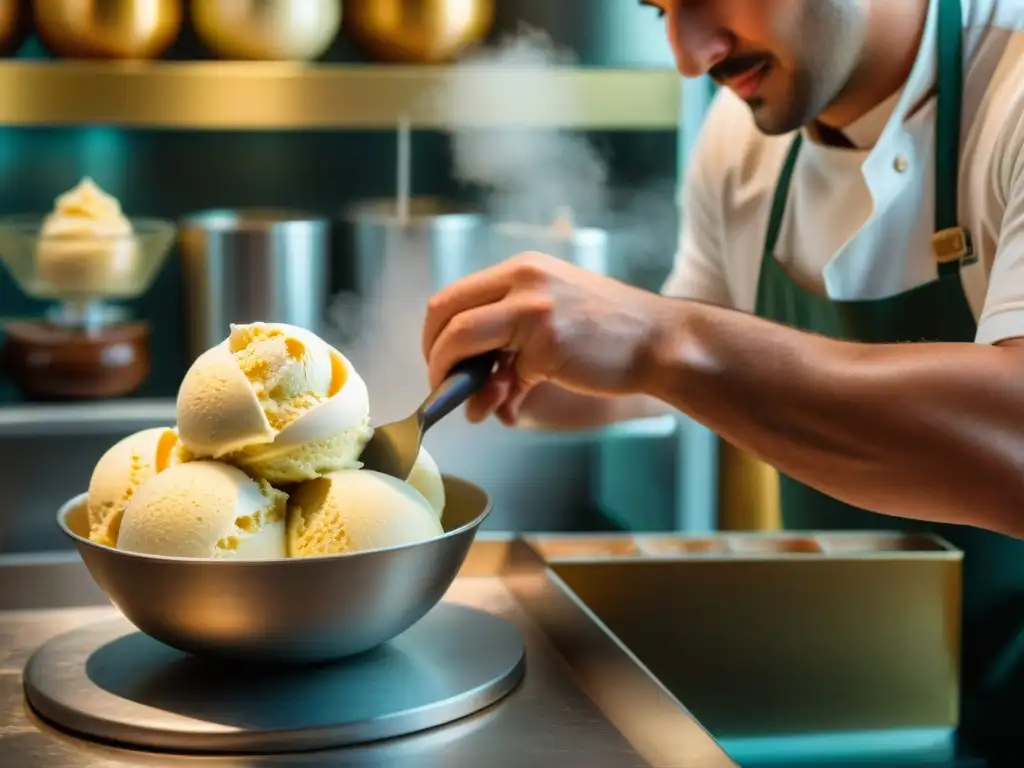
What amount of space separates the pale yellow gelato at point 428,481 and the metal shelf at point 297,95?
4.49 feet

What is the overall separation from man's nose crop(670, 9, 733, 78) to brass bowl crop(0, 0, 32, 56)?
130 cm

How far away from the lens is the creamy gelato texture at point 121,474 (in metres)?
0.94

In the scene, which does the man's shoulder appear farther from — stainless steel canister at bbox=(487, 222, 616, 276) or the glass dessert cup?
the glass dessert cup

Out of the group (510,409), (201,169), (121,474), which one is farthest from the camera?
(201,169)

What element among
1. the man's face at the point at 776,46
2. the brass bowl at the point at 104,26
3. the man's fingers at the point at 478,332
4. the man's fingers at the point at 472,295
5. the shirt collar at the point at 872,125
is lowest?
the man's fingers at the point at 478,332

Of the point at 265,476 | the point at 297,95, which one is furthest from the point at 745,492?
the point at 265,476

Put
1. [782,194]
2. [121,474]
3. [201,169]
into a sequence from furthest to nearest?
[201,169] < [782,194] < [121,474]

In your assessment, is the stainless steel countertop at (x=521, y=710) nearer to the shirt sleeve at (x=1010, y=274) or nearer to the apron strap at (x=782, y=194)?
the shirt sleeve at (x=1010, y=274)

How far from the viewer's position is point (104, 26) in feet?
7.28

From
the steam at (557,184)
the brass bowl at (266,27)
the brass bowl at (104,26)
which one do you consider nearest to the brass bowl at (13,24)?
the brass bowl at (104,26)

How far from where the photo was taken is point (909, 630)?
1149mm

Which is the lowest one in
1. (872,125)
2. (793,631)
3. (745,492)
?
(745,492)

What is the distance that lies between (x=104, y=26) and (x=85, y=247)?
0.38 m

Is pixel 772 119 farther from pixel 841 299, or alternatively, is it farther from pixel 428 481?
pixel 428 481
